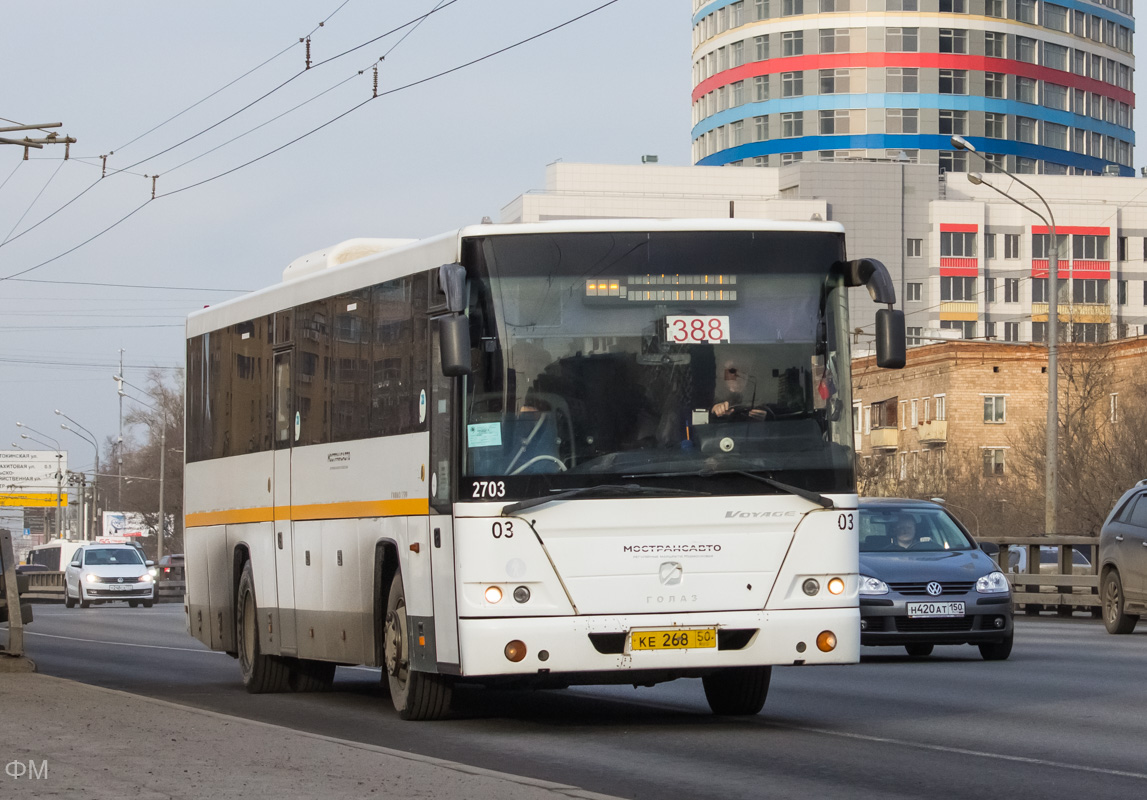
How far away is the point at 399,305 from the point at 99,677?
7.46m

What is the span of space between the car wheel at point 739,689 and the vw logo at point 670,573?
147 cm

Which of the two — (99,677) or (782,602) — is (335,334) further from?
(99,677)

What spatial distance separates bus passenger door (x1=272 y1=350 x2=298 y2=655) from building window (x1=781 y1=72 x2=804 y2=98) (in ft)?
358

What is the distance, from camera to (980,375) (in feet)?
277

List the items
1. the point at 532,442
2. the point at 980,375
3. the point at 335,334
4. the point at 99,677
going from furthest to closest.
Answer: the point at 980,375 → the point at 99,677 → the point at 335,334 → the point at 532,442

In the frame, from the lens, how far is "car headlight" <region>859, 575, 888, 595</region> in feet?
61.6

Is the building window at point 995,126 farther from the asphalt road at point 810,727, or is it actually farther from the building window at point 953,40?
the asphalt road at point 810,727

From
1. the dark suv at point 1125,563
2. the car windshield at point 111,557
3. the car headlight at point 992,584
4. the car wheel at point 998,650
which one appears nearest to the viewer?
the car headlight at point 992,584

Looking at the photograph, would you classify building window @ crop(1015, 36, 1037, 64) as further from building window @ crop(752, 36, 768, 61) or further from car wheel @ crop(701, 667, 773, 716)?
car wheel @ crop(701, 667, 773, 716)

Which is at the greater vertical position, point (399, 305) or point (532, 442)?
point (399, 305)

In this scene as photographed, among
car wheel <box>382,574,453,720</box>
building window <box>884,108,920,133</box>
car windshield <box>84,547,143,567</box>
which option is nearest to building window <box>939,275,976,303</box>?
building window <box>884,108,920,133</box>

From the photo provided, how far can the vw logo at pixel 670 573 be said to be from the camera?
11852 mm

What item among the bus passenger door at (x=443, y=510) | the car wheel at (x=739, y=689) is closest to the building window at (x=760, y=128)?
the car wheel at (x=739, y=689)

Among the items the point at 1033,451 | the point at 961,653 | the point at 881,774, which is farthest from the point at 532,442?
the point at 1033,451
